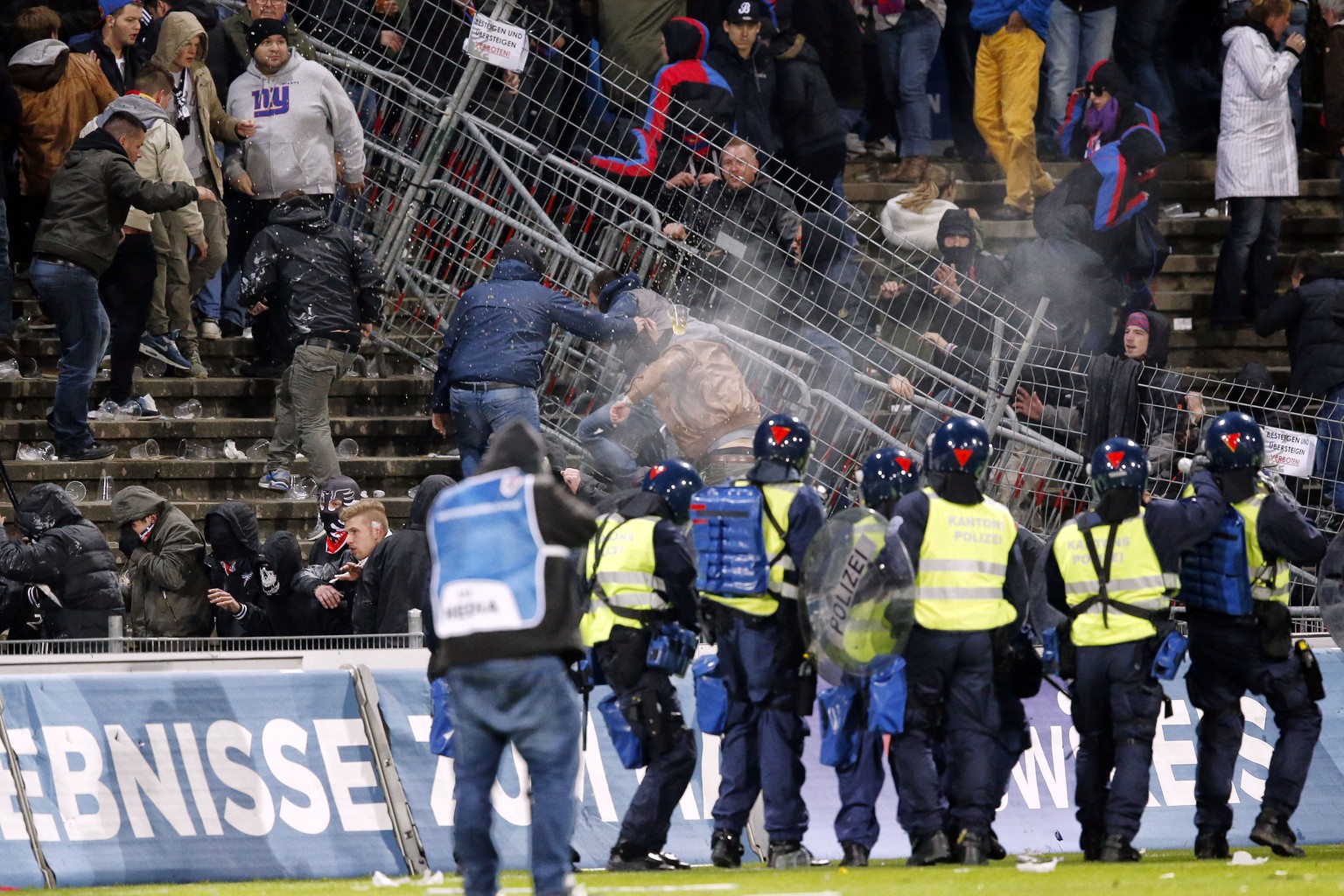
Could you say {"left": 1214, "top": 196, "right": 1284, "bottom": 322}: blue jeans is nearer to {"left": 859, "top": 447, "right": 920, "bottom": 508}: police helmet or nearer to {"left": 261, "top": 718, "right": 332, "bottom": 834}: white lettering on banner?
{"left": 859, "top": 447, "right": 920, "bottom": 508}: police helmet

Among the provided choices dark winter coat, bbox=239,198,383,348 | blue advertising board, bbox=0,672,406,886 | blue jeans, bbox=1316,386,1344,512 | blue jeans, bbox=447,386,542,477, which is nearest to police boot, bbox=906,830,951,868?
blue advertising board, bbox=0,672,406,886

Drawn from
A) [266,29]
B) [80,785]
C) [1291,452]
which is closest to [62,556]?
[80,785]

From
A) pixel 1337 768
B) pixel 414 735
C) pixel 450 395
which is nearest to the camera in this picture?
pixel 414 735

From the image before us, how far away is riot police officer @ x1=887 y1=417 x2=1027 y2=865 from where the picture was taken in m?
9.05

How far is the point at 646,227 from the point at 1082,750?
4.83 metres

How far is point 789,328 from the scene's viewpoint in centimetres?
1277

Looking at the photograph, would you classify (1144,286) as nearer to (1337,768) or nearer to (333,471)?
(1337,768)

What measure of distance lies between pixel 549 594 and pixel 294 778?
3.24 meters

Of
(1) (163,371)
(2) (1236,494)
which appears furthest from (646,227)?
(2) (1236,494)

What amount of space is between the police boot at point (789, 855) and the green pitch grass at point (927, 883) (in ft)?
0.41

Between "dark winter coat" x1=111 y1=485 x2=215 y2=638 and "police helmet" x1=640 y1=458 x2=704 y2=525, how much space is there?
A: 3.09 m

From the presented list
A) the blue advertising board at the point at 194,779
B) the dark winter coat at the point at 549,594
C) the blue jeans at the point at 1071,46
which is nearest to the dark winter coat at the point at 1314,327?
the blue jeans at the point at 1071,46

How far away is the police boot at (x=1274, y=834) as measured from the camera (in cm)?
915

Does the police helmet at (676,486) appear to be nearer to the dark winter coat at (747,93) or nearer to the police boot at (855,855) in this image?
the police boot at (855,855)
